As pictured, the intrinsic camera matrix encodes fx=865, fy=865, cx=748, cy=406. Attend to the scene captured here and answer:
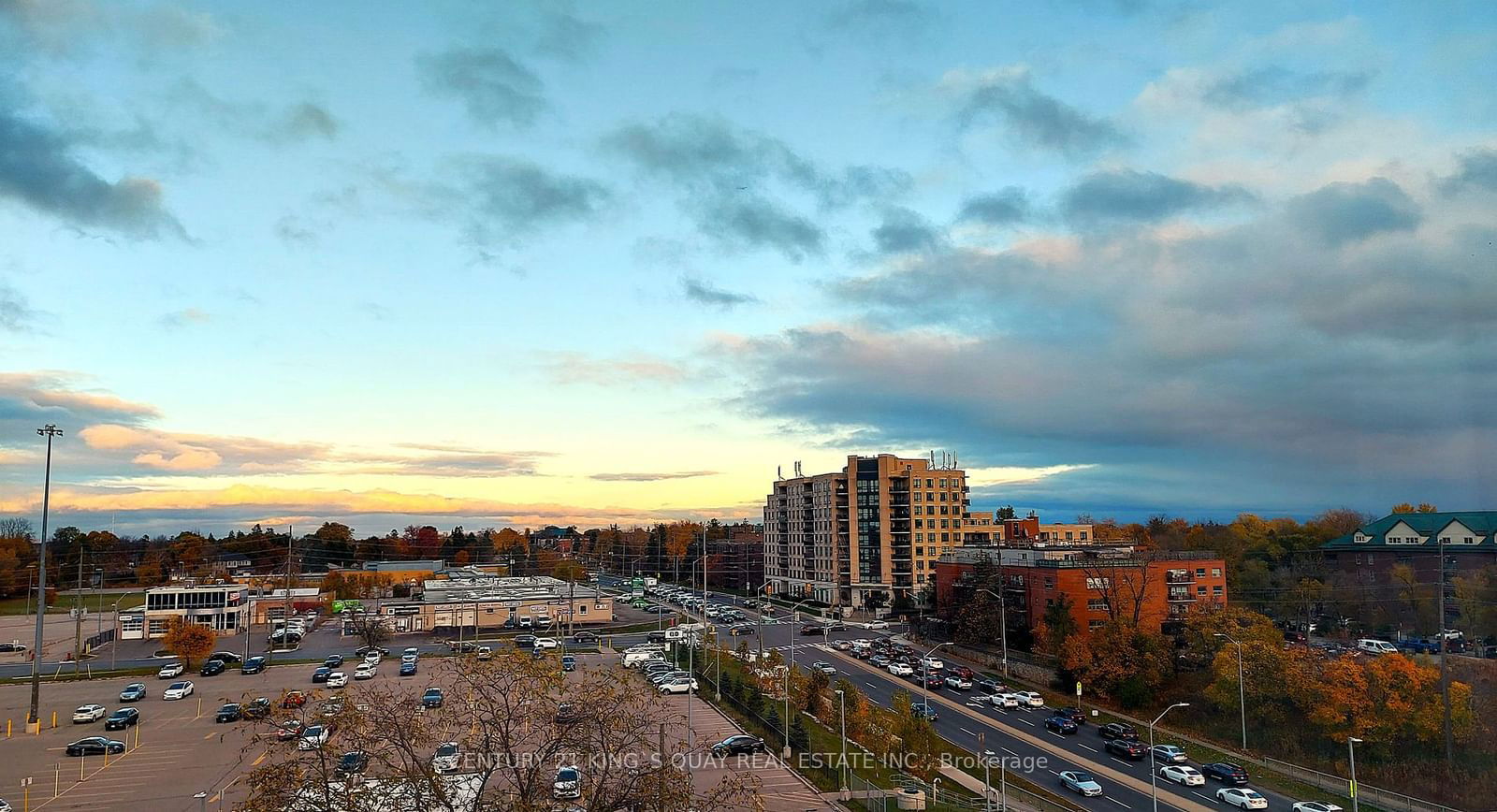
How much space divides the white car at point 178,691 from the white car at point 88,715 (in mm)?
3959

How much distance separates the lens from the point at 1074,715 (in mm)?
44312

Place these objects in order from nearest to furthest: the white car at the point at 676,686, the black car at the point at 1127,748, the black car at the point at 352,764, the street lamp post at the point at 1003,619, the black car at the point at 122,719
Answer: the black car at the point at 352,764 → the black car at the point at 1127,748 → the black car at the point at 122,719 → the white car at the point at 676,686 → the street lamp post at the point at 1003,619

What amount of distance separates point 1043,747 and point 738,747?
561 inches

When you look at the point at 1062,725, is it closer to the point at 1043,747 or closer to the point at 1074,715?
the point at 1074,715

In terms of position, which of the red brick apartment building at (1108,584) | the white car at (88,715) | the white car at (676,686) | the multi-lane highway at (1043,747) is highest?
the red brick apartment building at (1108,584)

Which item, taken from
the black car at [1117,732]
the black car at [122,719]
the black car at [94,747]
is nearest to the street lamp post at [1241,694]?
the black car at [1117,732]

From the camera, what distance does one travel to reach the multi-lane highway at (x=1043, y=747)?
105 ft

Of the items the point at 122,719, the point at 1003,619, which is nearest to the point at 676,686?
the point at 1003,619

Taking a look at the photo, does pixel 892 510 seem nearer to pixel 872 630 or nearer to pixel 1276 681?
pixel 872 630

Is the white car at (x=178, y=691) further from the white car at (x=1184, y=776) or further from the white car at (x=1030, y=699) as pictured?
the white car at (x=1184, y=776)

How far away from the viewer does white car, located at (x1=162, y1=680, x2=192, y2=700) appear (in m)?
46.2

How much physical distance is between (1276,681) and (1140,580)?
17.2 metres

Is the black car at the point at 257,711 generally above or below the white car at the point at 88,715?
above

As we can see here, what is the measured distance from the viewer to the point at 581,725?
17000 millimetres
